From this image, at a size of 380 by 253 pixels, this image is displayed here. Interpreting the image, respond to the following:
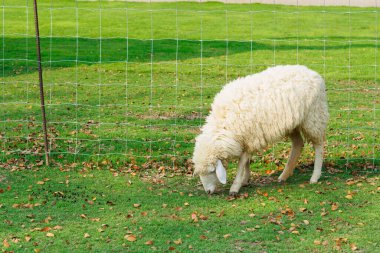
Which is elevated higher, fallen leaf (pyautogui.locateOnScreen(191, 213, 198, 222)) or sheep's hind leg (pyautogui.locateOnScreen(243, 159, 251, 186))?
sheep's hind leg (pyautogui.locateOnScreen(243, 159, 251, 186))

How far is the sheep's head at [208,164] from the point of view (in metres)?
8.63

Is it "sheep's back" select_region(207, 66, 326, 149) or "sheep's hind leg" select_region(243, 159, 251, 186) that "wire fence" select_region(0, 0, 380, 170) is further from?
"sheep's back" select_region(207, 66, 326, 149)

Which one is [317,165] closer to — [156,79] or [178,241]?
[178,241]

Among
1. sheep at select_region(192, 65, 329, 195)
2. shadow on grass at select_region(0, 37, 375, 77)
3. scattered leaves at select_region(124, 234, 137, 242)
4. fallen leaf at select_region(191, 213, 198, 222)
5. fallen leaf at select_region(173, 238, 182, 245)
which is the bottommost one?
fallen leaf at select_region(173, 238, 182, 245)

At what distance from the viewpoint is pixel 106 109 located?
43.5 feet

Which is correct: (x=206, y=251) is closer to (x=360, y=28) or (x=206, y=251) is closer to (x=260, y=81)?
(x=260, y=81)

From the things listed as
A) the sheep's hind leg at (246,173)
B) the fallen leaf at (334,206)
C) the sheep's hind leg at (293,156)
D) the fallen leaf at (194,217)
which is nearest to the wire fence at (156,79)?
the sheep's hind leg at (293,156)

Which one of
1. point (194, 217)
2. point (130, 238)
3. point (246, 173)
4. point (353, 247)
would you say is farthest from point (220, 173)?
point (353, 247)

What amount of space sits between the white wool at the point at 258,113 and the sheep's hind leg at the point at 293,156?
0.49 m

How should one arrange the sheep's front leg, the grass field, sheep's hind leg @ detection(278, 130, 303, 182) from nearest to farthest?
the grass field, the sheep's front leg, sheep's hind leg @ detection(278, 130, 303, 182)

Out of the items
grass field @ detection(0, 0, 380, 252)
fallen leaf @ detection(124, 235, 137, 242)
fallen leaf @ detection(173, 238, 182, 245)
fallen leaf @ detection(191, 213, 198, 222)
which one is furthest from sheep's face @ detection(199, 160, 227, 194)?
fallen leaf @ detection(124, 235, 137, 242)

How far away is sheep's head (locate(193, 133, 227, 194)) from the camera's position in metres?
8.63

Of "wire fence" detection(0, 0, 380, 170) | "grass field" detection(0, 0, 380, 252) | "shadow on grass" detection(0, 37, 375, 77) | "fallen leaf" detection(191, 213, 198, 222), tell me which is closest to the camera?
"grass field" detection(0, 0, 380, 252)

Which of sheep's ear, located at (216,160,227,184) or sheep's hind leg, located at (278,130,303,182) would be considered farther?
sheep's hind leg, located at (278,130,303,182)
